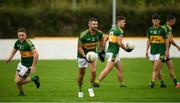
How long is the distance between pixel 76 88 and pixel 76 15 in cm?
3487

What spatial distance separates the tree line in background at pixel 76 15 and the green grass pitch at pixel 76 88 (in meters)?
22.7

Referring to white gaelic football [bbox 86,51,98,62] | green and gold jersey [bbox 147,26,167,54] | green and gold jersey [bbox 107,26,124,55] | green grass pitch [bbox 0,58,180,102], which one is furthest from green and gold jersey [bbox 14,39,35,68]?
green and gold jersey [bbox 147,26,167,54]

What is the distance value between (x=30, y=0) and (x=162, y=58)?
38708mm

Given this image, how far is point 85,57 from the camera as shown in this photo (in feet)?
61.0

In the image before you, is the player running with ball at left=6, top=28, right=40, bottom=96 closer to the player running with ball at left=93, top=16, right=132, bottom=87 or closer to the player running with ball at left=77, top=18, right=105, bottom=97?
the player running with ball at left=77, top=18, right=105, bottom=97

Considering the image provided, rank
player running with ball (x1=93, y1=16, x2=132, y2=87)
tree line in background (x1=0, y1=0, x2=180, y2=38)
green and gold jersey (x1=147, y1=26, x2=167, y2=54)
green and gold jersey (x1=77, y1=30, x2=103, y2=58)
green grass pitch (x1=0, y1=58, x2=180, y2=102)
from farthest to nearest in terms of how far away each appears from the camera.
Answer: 1. tree line in background (x1=0, y1=0, x2=180, y2=38)
2. player running with ball (x1=93, y1=16, x2=132, y2=87)
3. green and gold jersey (x1=147, y1=26, x2=167, y2=54)
4. green and gold jersey (x1=77, y1=30, x2=103, y2=58)
5. green grass pitch (x1=0, y1=58, x2=180, y2=102)

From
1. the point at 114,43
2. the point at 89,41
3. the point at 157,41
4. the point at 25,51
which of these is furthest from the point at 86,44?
the point at 157,41

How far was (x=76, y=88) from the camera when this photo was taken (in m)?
21.5

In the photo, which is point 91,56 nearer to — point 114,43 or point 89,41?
point 89,41

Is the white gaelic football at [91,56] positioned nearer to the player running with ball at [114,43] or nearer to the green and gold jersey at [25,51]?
the green and gold jersey at [25,51]

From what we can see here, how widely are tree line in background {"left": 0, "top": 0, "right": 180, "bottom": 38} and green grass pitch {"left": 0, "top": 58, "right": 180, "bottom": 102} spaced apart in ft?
74.4

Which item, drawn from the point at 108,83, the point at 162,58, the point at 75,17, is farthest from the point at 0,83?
the point at 75,17

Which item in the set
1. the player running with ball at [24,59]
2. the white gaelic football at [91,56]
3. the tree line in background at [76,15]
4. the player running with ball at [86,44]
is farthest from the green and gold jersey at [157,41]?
the tree line in background at [76,15]

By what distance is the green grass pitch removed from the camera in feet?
60.2
